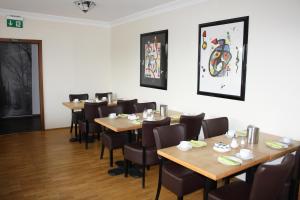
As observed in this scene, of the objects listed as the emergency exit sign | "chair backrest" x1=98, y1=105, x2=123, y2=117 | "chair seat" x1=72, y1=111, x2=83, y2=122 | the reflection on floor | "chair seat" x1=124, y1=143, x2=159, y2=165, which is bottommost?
the reflection on floor

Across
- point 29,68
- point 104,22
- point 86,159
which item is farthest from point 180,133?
point 29,68

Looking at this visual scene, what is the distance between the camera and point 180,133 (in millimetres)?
2771

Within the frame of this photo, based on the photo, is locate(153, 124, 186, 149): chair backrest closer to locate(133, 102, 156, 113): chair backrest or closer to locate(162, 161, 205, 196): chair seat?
locate(162, 161, 205, 196): chair seat

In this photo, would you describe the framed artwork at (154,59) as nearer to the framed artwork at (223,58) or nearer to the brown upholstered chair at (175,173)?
the framed artwork at (223,58)

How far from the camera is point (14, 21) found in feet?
17.3

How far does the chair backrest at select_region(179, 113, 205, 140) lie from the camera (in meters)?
3.27

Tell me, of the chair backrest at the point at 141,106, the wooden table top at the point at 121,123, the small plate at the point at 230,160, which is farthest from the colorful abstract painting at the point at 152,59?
the small plate at the point at 230,160

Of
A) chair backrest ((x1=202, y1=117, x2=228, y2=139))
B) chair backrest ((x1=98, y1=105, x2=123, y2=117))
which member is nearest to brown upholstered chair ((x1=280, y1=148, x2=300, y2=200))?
chair backrest ((x1=202, y1=117, x2=228, y2=139))

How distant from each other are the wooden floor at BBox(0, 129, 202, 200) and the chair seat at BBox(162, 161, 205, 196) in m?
0.60

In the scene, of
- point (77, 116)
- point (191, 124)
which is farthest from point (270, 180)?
point (77, 116)

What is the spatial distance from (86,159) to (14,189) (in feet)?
3.97

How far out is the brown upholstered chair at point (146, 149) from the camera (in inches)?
116

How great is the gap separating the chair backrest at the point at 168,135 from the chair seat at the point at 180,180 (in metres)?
0.25

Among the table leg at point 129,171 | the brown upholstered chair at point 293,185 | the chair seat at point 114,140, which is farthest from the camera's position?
the chair seat at point 114,140
